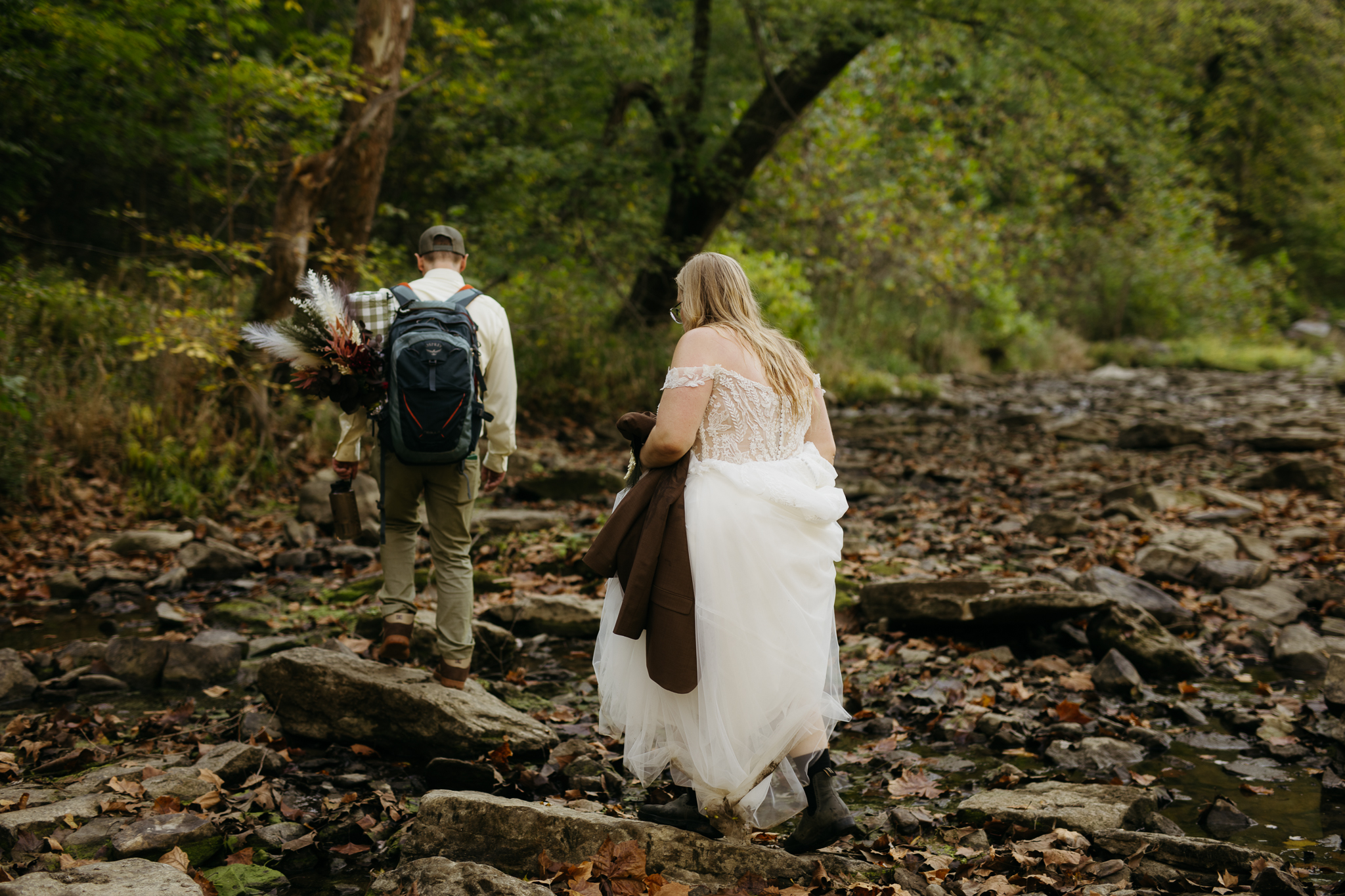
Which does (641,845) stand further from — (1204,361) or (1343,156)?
(1343,156)

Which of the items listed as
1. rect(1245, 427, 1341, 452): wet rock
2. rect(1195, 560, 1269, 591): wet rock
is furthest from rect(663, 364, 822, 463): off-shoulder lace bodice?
rect(1245, 427, 1341, 452): wet rock

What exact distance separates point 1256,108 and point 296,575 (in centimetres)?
3499

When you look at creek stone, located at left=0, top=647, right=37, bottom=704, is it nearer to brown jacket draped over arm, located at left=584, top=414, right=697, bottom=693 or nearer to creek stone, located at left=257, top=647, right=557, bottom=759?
creek stone, located at left=257, top=647, right=557, bottom=759

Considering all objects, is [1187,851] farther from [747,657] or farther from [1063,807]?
[747,657]

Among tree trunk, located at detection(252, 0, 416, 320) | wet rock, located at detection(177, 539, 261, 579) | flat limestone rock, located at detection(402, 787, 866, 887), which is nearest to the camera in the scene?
flat limestone rock, located at detection(402, 787, 866, 887)

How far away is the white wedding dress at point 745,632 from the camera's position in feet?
10.4

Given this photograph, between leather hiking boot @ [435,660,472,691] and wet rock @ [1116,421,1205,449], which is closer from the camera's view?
leather hiking boot @ [435,660,472,691]

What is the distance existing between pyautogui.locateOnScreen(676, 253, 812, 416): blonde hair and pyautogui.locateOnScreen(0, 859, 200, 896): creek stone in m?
2.55

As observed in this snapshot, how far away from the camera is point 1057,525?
809 cm

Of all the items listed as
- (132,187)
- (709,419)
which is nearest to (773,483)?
(709,419)

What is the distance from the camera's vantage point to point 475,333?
4547 mm

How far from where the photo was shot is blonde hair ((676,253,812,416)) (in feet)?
11.2

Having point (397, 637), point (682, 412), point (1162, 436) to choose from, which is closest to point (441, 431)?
point (397, 637)

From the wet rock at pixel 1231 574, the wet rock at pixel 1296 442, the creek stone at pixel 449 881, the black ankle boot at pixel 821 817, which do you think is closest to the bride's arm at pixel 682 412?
the black ankle boot at pixel 821 817
